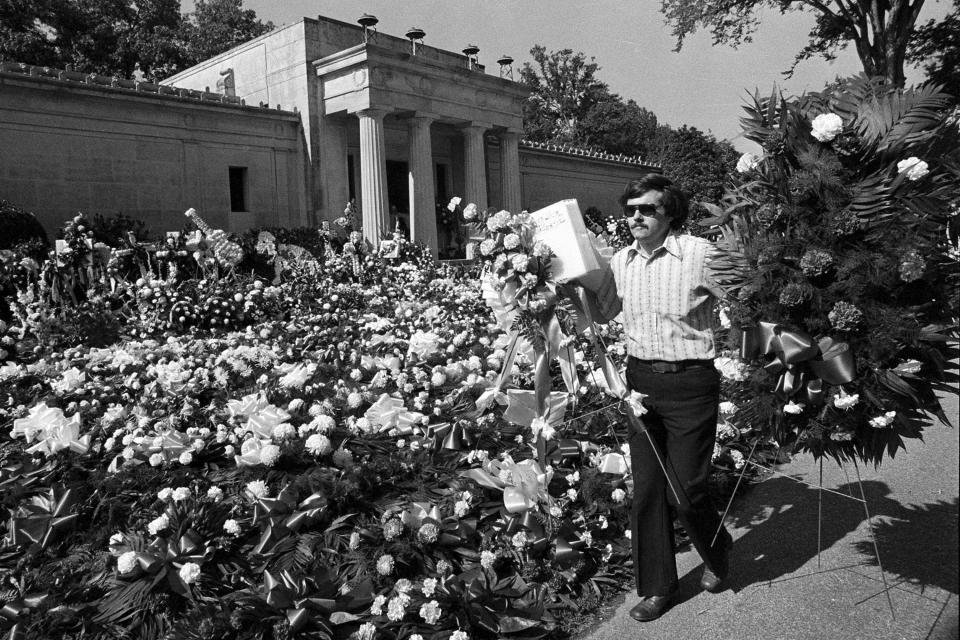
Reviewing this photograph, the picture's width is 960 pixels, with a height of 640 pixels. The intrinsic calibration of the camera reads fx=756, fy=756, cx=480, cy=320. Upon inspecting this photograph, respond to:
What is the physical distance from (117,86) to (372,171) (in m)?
6.78

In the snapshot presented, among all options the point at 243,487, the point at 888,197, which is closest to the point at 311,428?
the point at 243,487

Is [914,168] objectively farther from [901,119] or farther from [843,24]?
[843,24]

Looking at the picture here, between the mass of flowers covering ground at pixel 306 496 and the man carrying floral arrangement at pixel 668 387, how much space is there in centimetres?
35

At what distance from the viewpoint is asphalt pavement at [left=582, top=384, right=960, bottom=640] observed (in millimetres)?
3072

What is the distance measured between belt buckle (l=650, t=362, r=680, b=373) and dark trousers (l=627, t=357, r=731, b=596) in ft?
0.06

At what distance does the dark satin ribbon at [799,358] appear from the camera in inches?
118

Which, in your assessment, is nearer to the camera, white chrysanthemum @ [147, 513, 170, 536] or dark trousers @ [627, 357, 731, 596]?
dark trousers @ [627, 357, 731, 596]

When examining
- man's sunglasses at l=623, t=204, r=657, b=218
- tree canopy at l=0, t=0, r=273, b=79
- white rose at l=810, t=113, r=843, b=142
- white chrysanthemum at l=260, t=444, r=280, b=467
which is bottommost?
white chrysanthemum at l=260, t=444, r=280, b=467

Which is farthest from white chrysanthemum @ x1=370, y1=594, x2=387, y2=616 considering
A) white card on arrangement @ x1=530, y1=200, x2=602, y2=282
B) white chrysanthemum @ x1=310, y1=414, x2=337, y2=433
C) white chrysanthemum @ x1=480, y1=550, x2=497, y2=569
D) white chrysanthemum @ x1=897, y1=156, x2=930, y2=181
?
white chrysanthemum @ x1=897, y1=156, x2=930, y2=181

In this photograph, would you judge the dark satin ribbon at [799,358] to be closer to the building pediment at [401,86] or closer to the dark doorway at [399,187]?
the building pediment at [401,86]

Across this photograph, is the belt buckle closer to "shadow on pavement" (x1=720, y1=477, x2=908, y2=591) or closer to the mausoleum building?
"shadow on pavement" (x1=720, y1=477, x2=908, y2=591)

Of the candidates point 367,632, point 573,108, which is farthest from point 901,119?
point 573,108

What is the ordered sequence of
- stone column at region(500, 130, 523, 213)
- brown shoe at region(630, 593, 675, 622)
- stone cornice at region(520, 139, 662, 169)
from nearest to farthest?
brown shoe at region(630, 593, 675, 622) → stone column at region(500, 130, 523, 213) → stone cornice at region(520, 139, 662, 169)

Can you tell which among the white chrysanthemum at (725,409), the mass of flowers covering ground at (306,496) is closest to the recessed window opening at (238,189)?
the mass of flowers covering ground at (306,496)
